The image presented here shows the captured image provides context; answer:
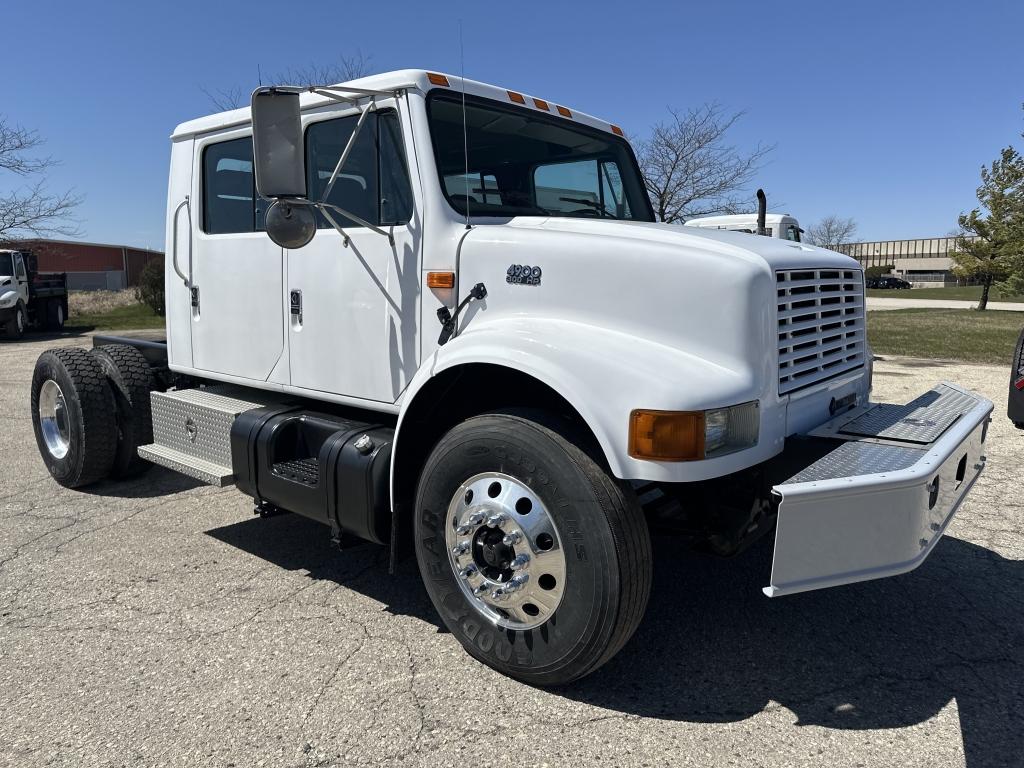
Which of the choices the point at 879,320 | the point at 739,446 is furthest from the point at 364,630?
the point at 879,320

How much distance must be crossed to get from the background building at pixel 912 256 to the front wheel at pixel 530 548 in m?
84.5

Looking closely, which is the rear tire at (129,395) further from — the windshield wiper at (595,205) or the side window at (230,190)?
the windshield wiper at (595,205)

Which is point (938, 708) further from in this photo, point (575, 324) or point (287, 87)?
point (287, 87)

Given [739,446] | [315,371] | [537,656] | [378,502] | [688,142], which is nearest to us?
[739,446]

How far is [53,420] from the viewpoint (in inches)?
215

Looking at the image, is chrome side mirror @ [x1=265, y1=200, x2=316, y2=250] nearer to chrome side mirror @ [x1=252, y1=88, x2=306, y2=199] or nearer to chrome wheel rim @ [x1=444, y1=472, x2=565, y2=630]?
chrome side mirror @ [x1=252, y1=88, x2=306, y2=199]

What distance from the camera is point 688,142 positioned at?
773 inches

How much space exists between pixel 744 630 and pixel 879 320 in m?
23.6

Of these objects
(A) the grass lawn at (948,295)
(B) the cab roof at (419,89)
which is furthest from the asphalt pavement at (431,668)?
(A) the grass lawn at (948,295)

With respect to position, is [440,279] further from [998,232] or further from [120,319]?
[998,232]

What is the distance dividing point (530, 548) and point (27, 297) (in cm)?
2046

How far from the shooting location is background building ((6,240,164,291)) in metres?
48.0

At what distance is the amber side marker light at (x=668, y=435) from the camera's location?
7.82ft

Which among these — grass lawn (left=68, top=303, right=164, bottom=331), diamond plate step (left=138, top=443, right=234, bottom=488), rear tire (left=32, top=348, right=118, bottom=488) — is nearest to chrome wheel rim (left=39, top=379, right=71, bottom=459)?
rear tire (left=32, top=348, right=118, bottom=488)
